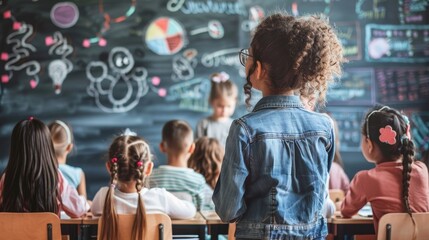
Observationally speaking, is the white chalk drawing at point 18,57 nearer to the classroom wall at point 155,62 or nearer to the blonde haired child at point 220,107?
the classroom wall at point 155,62

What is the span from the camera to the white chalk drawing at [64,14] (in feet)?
19.5

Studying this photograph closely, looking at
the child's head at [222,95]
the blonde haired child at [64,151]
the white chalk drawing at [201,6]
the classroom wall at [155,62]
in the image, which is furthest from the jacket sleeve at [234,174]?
the white chalk drawing at [201,6]

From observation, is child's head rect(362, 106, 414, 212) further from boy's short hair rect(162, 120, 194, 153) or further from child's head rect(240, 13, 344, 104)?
child's head rect(240, 13, 344, 104)

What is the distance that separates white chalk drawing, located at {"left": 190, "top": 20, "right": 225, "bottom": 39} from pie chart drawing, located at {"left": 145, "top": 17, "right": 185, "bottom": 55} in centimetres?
14

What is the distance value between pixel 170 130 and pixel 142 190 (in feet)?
3.21

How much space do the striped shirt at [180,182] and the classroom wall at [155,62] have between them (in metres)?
2.32

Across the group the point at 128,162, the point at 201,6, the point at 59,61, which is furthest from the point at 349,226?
the point at 59,61

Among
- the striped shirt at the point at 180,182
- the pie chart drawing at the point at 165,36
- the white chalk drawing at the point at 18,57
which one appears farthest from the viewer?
the pie chart drawing at the point at 165,36

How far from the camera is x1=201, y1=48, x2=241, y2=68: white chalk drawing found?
609 cm

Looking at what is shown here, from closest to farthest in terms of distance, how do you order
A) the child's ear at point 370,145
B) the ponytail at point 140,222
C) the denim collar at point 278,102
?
the denim collar at point 278,102 → the ponytail at point 140,222 → the child's ear at point 370,145

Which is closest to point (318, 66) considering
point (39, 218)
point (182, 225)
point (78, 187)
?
point (182, 225)

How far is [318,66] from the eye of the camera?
2029 millimetres

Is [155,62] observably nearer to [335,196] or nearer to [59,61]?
[59,61]

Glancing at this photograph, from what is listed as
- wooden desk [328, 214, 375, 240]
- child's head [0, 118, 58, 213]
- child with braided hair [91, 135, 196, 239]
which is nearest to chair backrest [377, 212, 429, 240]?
wooden desk [328, 214, 375, 240]
